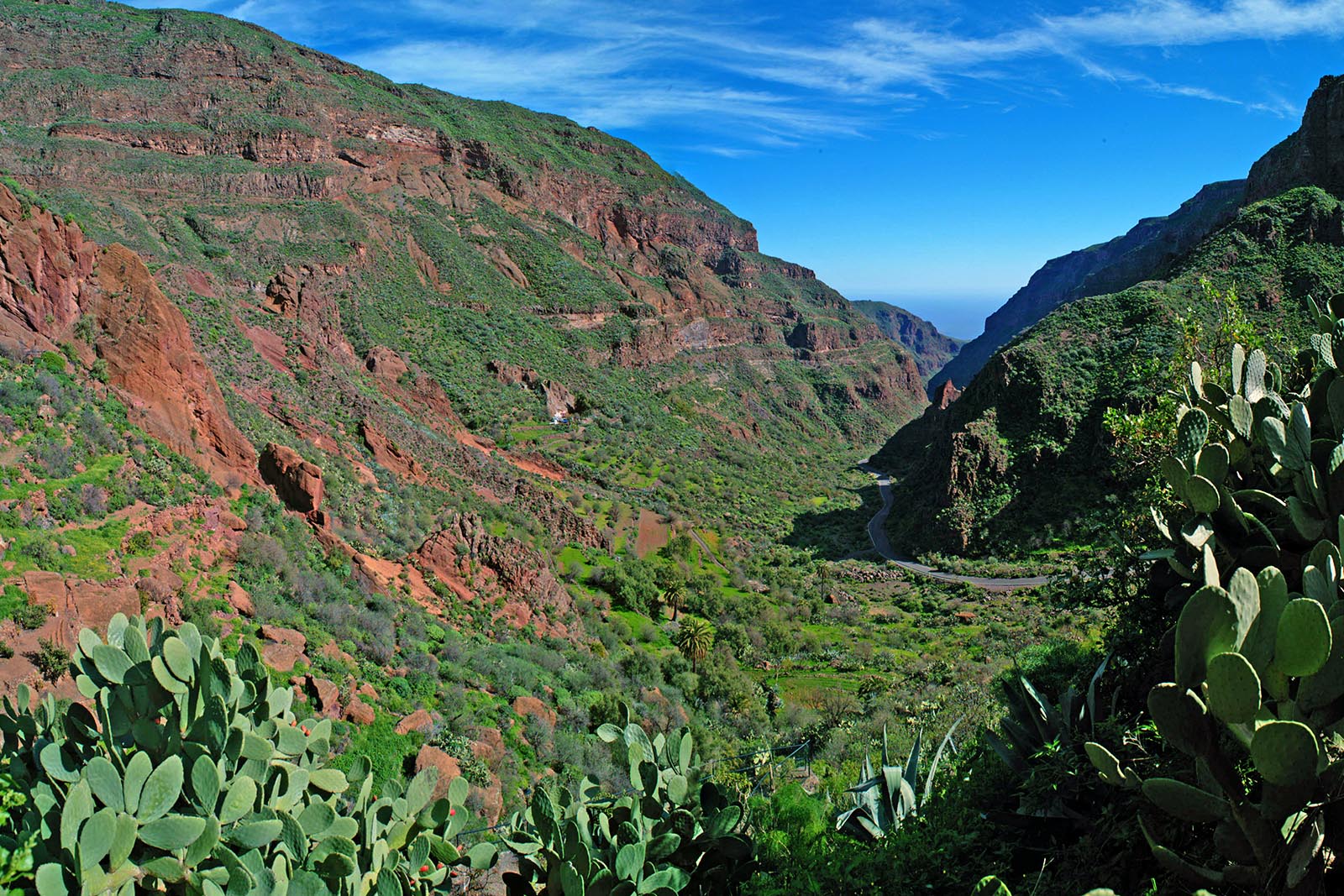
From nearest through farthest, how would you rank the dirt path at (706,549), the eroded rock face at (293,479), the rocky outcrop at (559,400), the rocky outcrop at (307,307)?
the eroded rock face at (293,479) < the rocky outcrop at (307,307) < the dirt path at (706,549) < the rocky outcrop at (559,400)

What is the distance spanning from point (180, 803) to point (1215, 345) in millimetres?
14153

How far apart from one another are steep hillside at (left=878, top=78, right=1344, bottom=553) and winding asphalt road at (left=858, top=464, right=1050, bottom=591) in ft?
4.80

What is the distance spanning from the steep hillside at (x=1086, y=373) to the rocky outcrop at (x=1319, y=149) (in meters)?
0.11

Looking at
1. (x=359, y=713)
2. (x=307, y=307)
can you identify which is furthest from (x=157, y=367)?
(x=307, y=307)

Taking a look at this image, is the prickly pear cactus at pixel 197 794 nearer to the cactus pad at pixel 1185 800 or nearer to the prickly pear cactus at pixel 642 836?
the prickly pear cactus at pixel 642 836

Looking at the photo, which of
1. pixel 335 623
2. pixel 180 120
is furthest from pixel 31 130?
pixel 335 623

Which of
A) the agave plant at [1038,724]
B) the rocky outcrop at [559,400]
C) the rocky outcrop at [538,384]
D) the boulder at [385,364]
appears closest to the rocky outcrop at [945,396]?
the rocky outcrop at [559,400]

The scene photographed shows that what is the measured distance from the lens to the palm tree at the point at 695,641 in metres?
24.3

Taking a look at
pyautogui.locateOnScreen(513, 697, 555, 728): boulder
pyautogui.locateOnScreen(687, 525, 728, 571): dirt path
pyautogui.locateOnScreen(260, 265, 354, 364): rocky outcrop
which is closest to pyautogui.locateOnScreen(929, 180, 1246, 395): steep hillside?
pyautogui.locateOnScreen(687, 525, 728, 571): dirt path

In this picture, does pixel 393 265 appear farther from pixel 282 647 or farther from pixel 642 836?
pixel 642 836

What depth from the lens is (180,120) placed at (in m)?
68.1

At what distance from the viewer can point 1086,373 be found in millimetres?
51938

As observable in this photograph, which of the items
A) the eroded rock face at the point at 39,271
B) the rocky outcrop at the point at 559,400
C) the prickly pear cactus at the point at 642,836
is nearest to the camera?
the prickly pear cactus at the point at 642,836

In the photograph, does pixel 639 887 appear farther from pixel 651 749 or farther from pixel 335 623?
pixel 335 623
